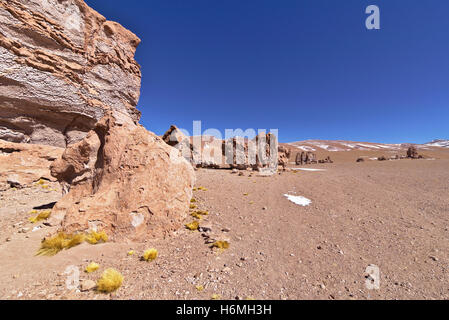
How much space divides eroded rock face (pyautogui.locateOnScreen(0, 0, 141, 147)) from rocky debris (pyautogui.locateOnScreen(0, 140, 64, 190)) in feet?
4.29

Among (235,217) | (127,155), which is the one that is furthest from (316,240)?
(127,155)

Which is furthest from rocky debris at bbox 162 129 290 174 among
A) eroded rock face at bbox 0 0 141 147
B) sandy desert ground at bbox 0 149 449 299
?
sandy desert ground at bbox 0 149 449 299

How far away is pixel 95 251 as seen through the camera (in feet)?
13.2

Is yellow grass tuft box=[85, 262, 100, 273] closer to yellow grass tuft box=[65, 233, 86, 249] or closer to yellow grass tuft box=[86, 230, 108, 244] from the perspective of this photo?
yellow grass tuft box=[86, 230, 108, 244]

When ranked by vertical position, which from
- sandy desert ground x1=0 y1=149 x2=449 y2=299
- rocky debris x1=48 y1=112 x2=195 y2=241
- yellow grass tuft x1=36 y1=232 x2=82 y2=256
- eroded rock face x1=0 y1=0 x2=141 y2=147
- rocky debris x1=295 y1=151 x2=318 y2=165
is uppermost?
eroded rock face x1=0 y1=0 x2=141 y2=147

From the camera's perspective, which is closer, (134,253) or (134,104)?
(134,253)

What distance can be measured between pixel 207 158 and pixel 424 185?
1857 centimetres

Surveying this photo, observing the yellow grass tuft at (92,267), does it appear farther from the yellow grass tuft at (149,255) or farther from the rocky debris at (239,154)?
the rocky debris at (239,154)

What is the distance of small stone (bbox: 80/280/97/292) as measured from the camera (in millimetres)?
2852

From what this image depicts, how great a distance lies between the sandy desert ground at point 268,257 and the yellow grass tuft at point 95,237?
164 millimetres

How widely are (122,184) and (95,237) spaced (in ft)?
5.43

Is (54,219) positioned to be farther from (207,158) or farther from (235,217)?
(207,158)

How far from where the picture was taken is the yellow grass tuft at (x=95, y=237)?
4296 mm

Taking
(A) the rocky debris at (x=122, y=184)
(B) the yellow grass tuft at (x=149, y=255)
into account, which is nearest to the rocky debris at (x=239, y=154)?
(A) the rocky debris at (x=122, y=184)
